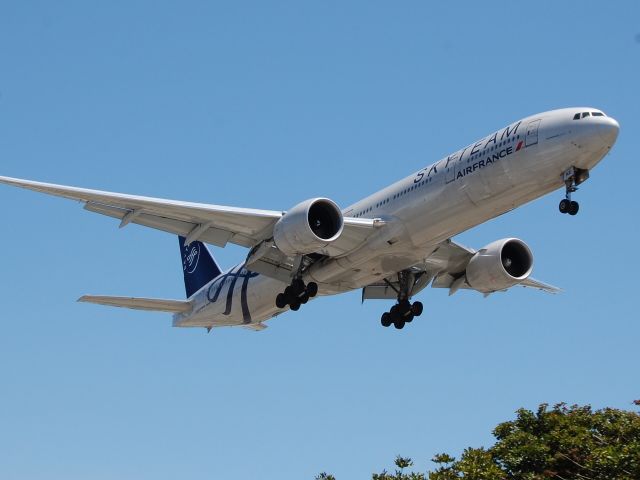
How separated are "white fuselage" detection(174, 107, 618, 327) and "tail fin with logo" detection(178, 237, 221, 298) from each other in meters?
6.72

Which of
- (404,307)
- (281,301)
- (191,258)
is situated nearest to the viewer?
(281,301)

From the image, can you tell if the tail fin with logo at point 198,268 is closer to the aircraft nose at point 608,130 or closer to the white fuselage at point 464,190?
the white fuselage at point 464,190

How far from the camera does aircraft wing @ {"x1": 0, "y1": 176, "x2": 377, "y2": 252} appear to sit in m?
32.9

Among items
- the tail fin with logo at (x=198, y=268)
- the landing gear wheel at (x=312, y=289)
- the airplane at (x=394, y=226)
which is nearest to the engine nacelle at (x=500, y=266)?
the airplane at (x=394, y=226)

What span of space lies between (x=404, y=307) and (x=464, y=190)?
7.92m

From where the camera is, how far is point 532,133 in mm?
30547

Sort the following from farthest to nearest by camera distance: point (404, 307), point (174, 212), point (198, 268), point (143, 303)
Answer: point (198, 268), point (143, 303), point (404, 307), point (174, 212)

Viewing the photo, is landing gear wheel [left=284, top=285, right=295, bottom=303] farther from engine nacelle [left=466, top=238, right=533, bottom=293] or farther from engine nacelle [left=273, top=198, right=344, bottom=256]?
engine nacelle [left=466, top=238, right=533, bottom=293]

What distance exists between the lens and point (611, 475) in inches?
1032

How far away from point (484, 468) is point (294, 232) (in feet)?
31.5

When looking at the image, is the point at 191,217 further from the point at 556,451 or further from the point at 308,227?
the point at 556,451

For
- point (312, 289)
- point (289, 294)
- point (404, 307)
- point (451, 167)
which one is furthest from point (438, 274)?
point (451, 167)

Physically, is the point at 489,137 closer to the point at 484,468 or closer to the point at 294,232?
the point at 294,232

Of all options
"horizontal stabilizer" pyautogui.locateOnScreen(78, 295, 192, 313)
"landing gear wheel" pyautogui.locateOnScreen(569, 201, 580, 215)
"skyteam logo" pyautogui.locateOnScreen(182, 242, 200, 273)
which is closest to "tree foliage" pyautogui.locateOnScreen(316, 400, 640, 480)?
"landing gear wheel" pyautogui.locateOnScreen(569, 201, 580, 215)
